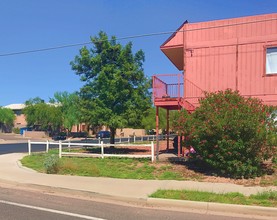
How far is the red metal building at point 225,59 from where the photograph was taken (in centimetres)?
1638

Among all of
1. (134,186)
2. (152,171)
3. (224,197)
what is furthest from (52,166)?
(224,197)

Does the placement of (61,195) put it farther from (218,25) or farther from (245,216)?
(218,25)

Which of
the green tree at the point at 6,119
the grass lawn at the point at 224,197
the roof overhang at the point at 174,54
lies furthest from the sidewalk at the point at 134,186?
the green tree at the point at 6,119

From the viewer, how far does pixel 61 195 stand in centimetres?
979

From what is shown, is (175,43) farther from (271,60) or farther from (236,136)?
(236,136)

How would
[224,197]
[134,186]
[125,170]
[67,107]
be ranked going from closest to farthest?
[224,197] → [134,186] → [125,170] → [67,107]

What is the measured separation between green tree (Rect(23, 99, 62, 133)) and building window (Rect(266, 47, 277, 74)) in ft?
176

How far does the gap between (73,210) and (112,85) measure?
501 inches

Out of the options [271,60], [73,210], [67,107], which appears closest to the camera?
[73,210]

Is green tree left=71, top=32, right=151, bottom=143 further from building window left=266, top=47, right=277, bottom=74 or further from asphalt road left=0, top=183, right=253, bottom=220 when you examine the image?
asphalt road left=0, top=183, right=253, bottom=220

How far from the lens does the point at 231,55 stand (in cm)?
1716

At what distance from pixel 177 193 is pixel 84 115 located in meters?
12.7

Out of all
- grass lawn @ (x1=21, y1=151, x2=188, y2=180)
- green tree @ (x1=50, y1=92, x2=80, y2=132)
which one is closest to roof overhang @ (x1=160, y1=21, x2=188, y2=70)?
grass lawn @ (x1=21, y1=151, x2=188, y2=180)

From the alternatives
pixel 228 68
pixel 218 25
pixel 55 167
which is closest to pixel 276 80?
pixel 228 68
